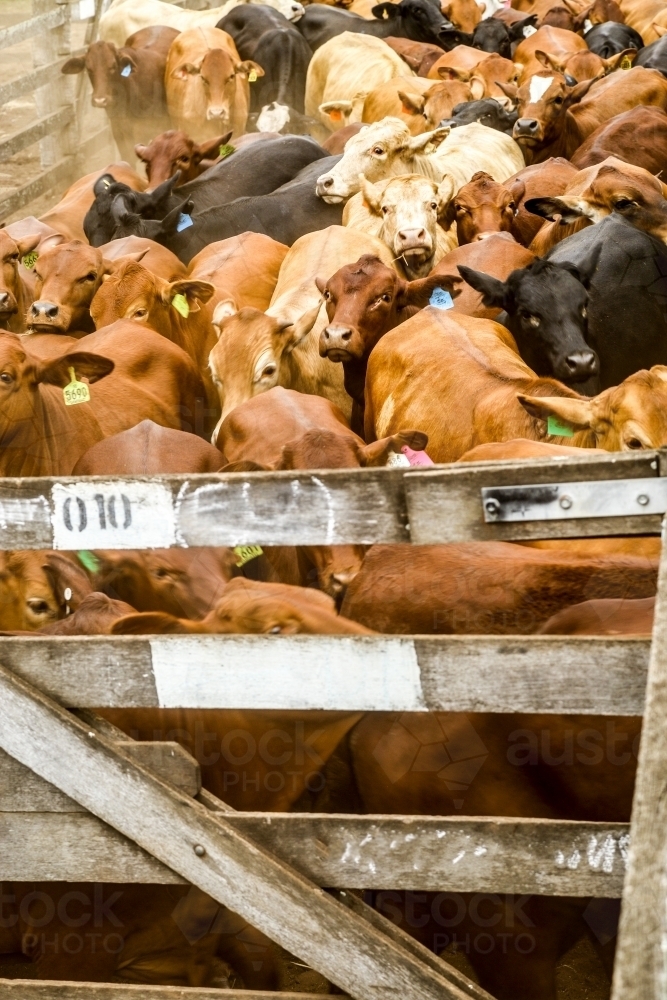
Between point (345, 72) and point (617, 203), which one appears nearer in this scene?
point (617, 203)

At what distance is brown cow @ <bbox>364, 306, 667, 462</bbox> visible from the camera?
4.31 metres

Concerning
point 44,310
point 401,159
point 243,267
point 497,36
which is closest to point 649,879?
point 44,310

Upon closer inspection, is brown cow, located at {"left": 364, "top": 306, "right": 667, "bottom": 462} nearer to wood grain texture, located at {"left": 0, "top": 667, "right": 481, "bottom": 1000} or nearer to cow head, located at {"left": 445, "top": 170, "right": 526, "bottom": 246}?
cow head, located at {"left": 445, "top": 170, "right": 526, "bottom": 246}

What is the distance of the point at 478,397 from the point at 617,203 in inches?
90.9

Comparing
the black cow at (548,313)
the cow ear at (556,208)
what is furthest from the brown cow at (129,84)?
the black cow at (548,313)

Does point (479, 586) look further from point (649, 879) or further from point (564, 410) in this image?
point (649, 879)

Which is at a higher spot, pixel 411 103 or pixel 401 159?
pixel 401 159

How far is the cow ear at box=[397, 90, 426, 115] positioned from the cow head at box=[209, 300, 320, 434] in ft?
17.2

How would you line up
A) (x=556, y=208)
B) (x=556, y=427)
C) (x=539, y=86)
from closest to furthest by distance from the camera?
(x=556, y=427)
(x=556, y=208)
(x=539, y=86)

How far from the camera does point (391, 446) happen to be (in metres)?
4.21

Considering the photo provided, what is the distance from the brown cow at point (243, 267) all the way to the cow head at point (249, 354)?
3.44 ft

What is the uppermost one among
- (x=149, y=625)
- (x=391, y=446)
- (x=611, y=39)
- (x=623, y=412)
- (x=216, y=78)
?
(x=149, y=625)

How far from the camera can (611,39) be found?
12070mm

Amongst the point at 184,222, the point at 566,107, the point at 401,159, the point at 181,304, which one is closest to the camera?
the point at 181,304
